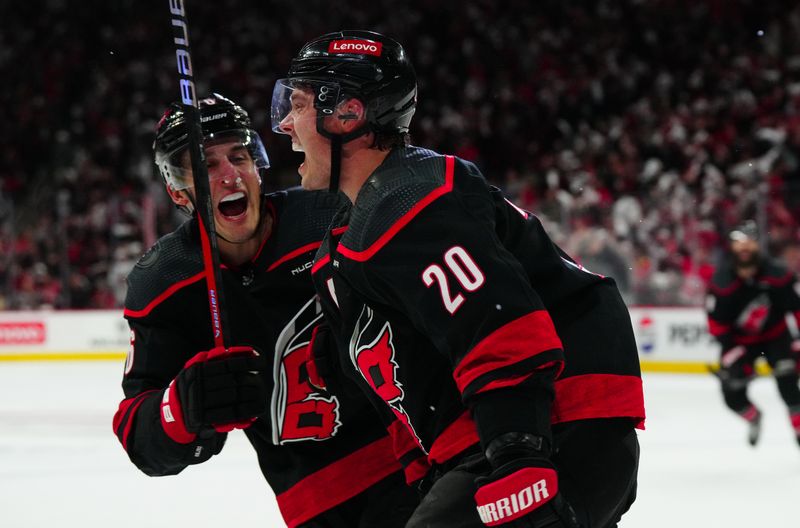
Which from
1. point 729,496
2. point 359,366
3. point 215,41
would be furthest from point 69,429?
point 215,41

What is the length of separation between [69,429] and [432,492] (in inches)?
216

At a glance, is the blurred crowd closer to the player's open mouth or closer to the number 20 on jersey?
the player's open mouth

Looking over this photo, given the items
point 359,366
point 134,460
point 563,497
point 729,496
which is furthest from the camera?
point 729,496

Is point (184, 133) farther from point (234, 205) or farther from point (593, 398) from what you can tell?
point (593, 398)

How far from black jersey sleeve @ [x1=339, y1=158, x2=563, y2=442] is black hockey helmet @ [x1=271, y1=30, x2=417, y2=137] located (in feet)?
0.83

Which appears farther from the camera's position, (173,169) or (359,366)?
(173,169)

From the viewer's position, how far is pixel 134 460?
225 centimetres

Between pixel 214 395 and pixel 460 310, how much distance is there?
0.69 m

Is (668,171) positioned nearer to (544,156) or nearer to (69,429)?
(544,156)

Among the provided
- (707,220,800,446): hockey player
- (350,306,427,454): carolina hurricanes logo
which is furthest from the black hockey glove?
(707,220,800,446): hockey player

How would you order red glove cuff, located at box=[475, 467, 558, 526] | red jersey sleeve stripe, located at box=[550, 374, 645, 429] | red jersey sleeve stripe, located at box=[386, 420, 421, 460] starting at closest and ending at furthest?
red glove cuff, located at box=[475, 467, 558, 526] → red jersey sleeve stripe, located at box=[550, 374, 645, 429] → red jersey sleeve stripe, located at box=[386, 420, 421, 460]

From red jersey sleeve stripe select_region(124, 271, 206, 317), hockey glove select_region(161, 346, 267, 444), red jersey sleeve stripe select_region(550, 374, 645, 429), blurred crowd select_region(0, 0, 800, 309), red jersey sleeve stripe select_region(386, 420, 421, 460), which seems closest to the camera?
red jersey sleeve stripe select_region(550, 374, 645, 429)

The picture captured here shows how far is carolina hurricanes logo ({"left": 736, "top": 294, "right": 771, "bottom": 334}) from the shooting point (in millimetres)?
6469

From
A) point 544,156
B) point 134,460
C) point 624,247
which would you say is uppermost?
point 134,460
